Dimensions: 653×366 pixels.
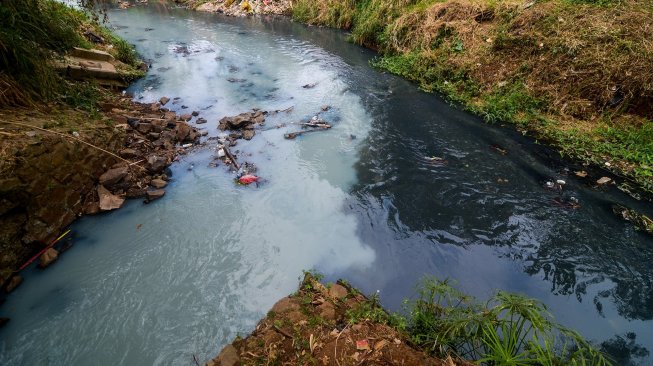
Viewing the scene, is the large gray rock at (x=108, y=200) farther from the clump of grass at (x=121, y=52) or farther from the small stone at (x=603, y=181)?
the small stone at (x=603, y=181)

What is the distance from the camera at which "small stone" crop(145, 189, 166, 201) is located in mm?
4504

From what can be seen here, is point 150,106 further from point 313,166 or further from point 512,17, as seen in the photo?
point 512,17

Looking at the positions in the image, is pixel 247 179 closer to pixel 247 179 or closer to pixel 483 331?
pixel 247 179

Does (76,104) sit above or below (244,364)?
above

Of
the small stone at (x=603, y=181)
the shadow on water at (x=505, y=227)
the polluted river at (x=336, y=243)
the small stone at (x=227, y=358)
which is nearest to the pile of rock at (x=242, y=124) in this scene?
the polluted river at (x=336, y=243)

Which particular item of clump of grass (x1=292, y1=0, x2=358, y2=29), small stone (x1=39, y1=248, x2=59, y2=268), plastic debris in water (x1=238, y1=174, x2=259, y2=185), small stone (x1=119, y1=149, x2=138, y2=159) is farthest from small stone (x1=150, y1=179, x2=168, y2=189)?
clump of grass (x1=292, y1=0, x2=358, y2=29)

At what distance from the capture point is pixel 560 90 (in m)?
6.63

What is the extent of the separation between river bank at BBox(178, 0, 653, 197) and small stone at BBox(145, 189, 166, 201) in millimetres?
6345

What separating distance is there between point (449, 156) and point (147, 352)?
507 cm

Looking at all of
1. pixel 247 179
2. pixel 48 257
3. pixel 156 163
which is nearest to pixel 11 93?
pixel 156 163

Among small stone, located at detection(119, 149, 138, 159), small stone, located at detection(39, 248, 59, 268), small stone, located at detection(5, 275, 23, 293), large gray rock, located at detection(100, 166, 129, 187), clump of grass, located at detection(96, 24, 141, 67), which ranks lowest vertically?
small stone, located at detection(5, 275, 23, 293)

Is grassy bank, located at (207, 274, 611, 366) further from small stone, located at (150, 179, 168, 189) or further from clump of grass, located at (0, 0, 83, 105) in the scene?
clump of grass, located at (0, 0, 83, 105)

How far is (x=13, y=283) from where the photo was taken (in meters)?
3.30

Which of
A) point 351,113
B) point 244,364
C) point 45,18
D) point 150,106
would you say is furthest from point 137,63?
point 244,364
